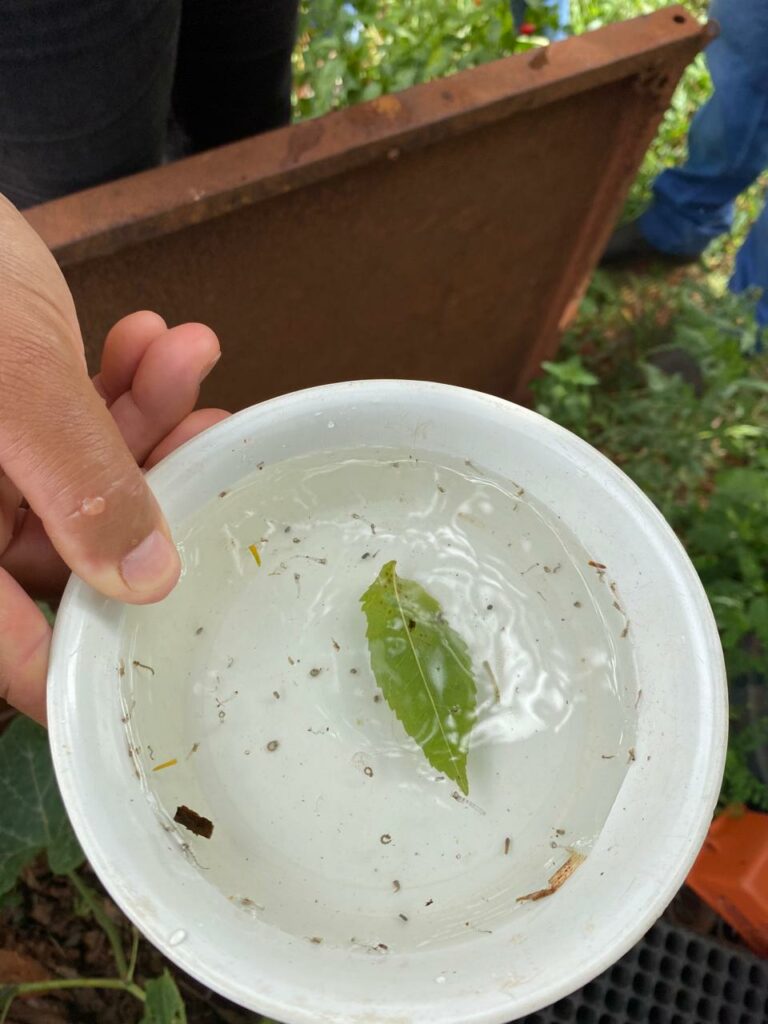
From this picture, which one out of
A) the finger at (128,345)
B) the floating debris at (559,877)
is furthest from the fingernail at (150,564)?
the floating debris at (559,877)

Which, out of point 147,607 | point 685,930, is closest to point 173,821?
point 147,607

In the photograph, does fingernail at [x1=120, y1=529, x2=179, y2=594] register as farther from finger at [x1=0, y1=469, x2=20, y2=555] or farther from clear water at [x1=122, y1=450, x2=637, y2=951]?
finger at [x1=0, y1=469, x2=20, y2=555]

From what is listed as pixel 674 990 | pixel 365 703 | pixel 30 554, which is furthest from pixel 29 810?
pixel 674 990

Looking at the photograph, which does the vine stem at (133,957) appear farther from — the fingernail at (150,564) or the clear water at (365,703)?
the fingernail at (150,564)

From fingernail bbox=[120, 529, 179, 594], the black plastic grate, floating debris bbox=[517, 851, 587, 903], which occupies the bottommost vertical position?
the black plastic grate

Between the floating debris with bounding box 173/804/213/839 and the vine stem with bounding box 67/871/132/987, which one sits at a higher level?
the floating debris with bounding box 173/804/213/839

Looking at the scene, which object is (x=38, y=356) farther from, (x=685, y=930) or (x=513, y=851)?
(x=685, y=930)

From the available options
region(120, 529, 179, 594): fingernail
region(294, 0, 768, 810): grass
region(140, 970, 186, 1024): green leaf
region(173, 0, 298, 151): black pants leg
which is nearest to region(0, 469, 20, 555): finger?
region(120, 529, 179, 594): fingernail
